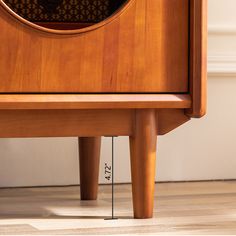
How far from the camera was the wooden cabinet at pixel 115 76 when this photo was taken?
1067 mm

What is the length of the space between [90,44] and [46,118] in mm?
133

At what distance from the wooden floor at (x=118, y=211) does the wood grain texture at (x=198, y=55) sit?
178 mm

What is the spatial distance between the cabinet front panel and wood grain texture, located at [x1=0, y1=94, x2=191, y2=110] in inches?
0.4

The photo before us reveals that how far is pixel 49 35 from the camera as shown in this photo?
108 cm

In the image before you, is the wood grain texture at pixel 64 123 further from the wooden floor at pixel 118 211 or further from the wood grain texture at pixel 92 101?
the wooden floor at pixel 118 211

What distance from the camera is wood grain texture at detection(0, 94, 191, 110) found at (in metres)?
1.05

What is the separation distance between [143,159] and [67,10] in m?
0.30

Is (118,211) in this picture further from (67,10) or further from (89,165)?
(67,10)

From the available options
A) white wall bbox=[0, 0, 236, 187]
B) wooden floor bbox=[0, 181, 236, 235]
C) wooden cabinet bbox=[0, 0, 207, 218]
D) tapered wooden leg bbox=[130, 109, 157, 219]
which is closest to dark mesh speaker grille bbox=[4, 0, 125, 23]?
wooden cabinet bbox=[0, 0, 207, 218]

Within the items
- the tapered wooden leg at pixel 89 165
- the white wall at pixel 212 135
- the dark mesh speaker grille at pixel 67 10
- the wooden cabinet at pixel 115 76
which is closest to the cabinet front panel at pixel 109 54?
the wooden cabinet at pixel 115 76

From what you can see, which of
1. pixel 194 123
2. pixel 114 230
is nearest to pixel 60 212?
pixel 114 230

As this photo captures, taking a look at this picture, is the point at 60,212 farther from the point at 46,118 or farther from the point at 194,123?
the point at 194,123

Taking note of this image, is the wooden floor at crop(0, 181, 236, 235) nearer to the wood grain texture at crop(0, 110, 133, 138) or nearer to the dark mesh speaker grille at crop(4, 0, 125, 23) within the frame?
the wood grain texture at crop(0, 110, 133, 138)

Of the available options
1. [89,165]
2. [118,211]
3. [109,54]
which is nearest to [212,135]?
[89,165]
